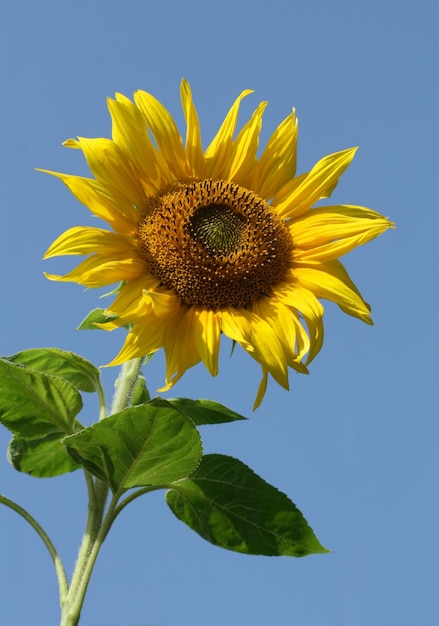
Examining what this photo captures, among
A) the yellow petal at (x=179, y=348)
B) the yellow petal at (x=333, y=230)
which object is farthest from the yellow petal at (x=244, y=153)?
the yellow petal at (x=179, y=348)

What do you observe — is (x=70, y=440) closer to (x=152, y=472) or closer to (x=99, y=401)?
(x=152, y=472)

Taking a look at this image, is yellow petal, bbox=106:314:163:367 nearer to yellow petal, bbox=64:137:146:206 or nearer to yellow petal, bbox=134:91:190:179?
yellow petal, bbox=64:137:146:206

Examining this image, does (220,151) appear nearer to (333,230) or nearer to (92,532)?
(333,230)

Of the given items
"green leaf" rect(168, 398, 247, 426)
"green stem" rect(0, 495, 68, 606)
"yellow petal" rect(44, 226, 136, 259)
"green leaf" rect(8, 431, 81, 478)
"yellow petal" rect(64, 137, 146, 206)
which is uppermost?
"yellow petal" rect(64, 137, 146, 206)

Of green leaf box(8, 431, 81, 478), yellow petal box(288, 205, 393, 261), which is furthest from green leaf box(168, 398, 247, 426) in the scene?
yellow petal box(288, 205, 393, 261)

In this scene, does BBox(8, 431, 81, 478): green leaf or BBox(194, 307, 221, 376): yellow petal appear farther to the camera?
BBox(8, 431, 81, 478): green leaf

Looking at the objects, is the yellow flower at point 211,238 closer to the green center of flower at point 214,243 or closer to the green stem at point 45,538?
the green center of flower at point 214,243

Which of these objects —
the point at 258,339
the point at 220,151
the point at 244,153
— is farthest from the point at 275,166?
the point at 258,339
